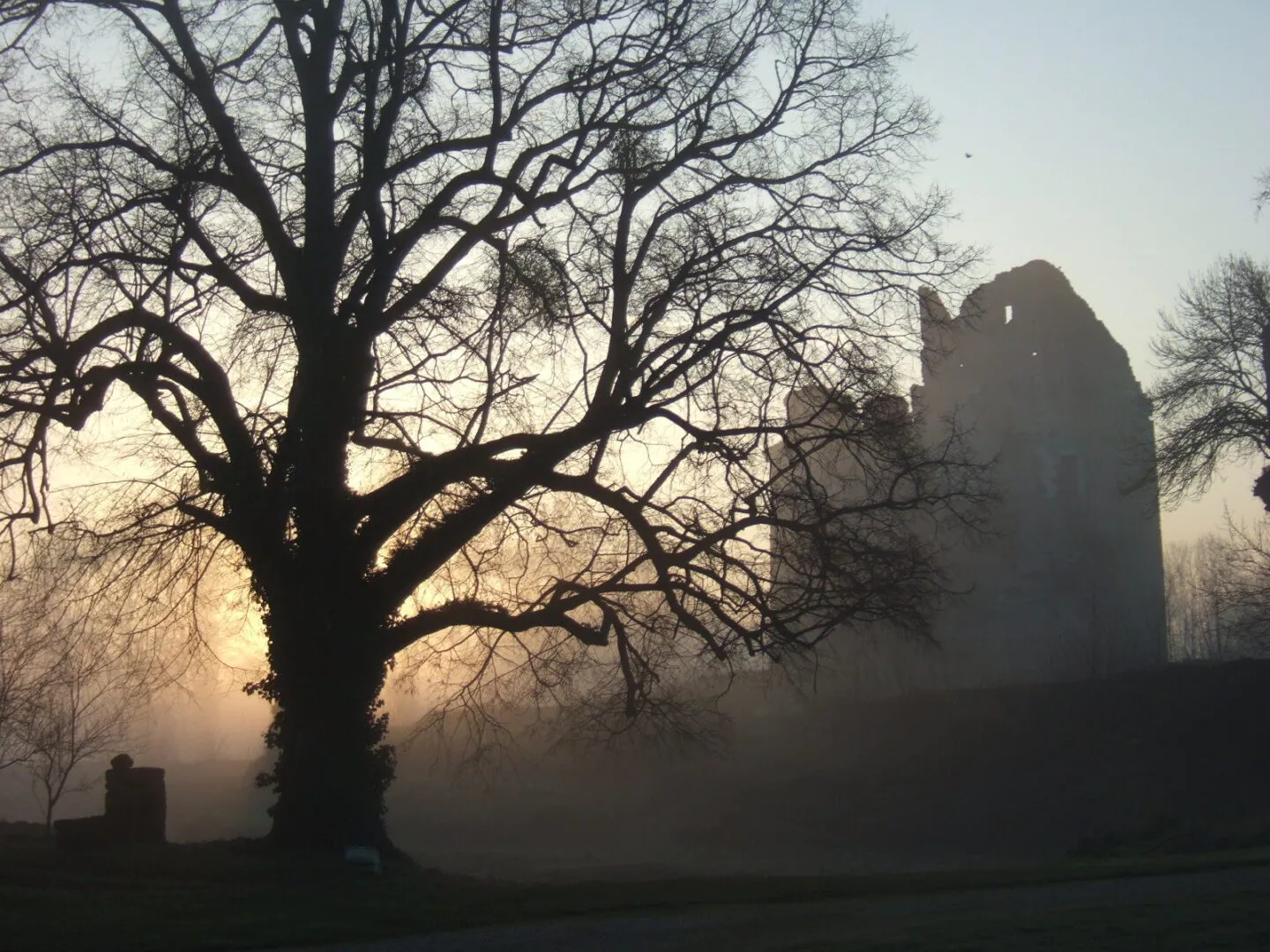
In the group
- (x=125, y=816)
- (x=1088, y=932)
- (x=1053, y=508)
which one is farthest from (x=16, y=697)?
(x=1053, y=508)

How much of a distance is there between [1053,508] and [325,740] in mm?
→ 44613

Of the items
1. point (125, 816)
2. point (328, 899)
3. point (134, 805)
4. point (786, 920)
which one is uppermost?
point (134, 805)

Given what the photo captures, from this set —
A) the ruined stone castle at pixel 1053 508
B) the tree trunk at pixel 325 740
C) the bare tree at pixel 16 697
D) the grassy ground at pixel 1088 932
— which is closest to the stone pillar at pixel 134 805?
the tree trunk at pixel 325 740

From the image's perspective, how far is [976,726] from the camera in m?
52.2

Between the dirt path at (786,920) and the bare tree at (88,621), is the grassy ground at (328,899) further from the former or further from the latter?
the bare tree at (88,621)

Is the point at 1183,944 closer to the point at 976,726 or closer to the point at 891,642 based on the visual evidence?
the point at 976,726

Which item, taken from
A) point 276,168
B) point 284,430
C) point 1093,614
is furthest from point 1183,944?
point 1093,614

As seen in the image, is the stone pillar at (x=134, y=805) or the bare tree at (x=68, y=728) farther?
the bare tree at (x=68, y=728)

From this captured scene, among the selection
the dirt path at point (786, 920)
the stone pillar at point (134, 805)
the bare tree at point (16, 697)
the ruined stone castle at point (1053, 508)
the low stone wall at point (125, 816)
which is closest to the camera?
the dirt path at point (786, 920)

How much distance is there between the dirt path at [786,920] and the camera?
36.6ft

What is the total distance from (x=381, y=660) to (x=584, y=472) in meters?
3.97

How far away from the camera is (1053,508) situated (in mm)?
55875

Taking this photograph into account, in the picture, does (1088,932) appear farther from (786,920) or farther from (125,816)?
(125,816)

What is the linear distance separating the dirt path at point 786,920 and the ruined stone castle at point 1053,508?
1630 inches
